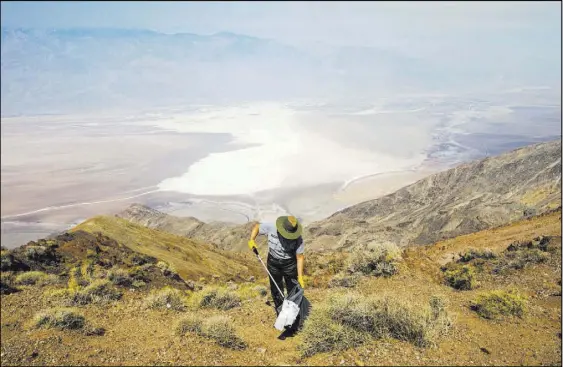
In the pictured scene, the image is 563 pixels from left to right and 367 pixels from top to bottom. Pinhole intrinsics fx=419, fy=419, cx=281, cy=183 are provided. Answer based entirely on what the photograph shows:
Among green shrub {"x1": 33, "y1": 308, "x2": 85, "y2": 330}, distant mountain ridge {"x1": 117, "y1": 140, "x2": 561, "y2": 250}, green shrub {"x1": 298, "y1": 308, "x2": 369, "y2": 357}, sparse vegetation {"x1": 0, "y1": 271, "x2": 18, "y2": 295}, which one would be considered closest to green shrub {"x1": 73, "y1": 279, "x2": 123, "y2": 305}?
green shrub {"x1": 33, "y1": 308, "x2": 85, "y2": 330}

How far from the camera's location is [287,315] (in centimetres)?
592

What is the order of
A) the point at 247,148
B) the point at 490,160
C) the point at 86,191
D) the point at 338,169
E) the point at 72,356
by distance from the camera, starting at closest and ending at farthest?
the point at 72,356
the point at 490,160
the point at 86,191
the point at 338,169
the point at 247,148

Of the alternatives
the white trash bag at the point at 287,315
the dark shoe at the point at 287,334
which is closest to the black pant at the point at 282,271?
the white trash bag at the point at 287,315

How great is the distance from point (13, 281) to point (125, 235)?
29.7 ft

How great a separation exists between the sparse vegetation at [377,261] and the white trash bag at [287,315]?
4.40 metres

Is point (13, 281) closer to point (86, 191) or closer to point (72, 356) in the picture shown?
point (72, 356)

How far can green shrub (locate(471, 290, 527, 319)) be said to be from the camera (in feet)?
21.9

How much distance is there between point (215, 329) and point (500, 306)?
4525 mm

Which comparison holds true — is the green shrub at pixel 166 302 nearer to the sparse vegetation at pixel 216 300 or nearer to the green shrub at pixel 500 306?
the sparse vegetation at pixel 216 300

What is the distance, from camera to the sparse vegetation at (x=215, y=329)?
5723 mm

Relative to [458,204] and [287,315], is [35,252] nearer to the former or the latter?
[287,315]

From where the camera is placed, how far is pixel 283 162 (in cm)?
7306

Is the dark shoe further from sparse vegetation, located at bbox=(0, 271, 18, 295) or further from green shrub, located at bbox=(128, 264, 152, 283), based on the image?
sparse vegetation, located at bbox=(0, 271, 18, 295)

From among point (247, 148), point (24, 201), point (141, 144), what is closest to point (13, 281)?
point (24, 201)
